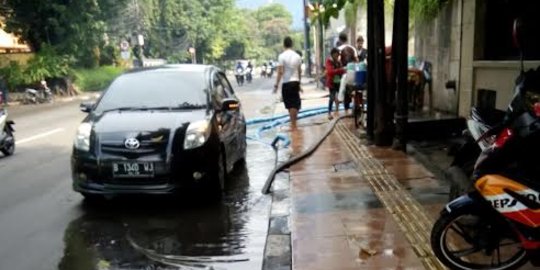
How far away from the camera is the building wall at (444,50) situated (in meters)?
10.1

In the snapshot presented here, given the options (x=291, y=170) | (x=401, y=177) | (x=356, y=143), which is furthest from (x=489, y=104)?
(x=291, y=170)

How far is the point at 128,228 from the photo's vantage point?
5559 millimetres

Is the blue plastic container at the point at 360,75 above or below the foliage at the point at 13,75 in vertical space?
above

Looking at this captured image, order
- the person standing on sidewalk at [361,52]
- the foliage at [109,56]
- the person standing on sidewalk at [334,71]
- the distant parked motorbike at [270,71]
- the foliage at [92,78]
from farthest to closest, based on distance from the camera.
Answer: the distant parked motorbike at [270,71] < the foliage at [109,56] < the foliage at [92,78] < the person standing on sidewalk at [361,52] < the person standing on sidewalk at [334,71]

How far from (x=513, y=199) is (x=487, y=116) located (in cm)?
108

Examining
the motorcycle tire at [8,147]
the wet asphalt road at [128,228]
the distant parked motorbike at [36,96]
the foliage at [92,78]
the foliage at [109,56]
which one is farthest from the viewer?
the foliage at [109,56]

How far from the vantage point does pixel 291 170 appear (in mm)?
7551

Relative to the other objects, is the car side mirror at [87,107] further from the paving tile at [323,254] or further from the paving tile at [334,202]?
the paving tile at [323,254]

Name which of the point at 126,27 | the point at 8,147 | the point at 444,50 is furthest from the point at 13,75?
the point at 444,50

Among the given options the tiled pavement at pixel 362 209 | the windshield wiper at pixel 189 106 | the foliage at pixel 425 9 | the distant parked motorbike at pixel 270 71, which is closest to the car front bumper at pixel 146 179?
the windshield wiper at pixel 189 106

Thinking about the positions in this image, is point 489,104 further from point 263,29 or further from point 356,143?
point 263,29

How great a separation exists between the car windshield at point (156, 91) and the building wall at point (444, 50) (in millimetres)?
5340

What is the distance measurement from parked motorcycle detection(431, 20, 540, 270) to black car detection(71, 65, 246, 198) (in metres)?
2.99

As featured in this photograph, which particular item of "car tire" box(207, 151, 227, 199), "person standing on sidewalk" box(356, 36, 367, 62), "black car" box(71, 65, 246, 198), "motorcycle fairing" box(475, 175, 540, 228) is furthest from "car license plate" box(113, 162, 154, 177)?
"person standing on sidewalk" box(356, 36, 367, 62)
